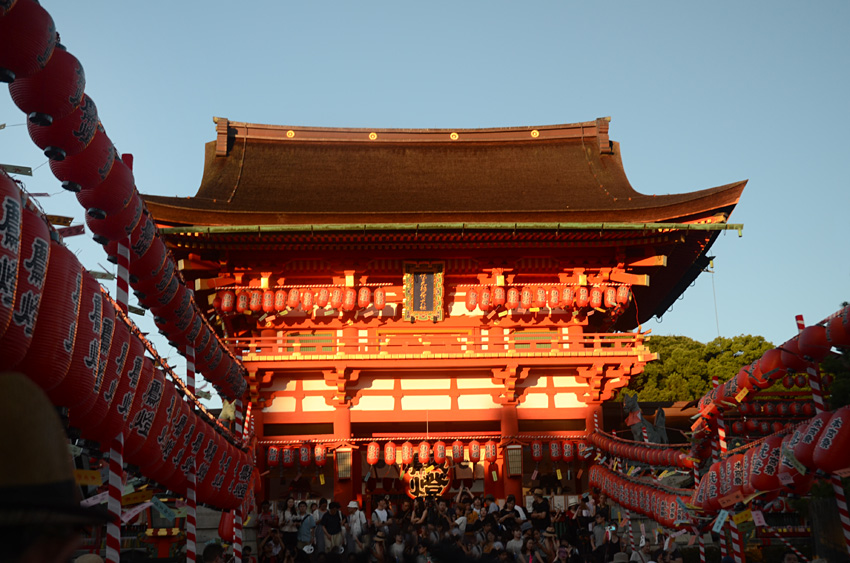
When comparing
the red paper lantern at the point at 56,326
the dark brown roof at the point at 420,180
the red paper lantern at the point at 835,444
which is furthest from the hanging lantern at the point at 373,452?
the red paper lantern at the point at 56,326

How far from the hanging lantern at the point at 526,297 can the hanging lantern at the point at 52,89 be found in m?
15.6

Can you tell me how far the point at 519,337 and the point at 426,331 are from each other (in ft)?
8.29

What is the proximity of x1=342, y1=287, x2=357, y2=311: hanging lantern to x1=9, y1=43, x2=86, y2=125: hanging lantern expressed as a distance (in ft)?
47.1

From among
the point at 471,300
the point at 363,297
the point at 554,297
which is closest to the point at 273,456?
the point at 363,297

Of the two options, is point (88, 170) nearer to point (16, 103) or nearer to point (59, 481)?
point (16, 103)

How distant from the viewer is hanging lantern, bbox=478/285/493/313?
20625 millimetres

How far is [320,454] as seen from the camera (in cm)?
2030

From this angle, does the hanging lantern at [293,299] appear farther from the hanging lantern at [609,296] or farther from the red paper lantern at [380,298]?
the hanging lantern at [609,296]

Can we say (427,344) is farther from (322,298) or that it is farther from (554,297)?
(554,297)

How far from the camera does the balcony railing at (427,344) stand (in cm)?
2025

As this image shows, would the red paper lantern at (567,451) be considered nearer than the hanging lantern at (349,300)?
No

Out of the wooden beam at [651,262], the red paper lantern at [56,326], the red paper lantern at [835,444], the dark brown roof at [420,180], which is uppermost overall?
the dark brown roof at [420,180]

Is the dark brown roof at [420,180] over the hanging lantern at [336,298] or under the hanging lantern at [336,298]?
over

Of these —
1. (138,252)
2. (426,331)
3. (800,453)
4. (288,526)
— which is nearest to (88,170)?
(138,252)
